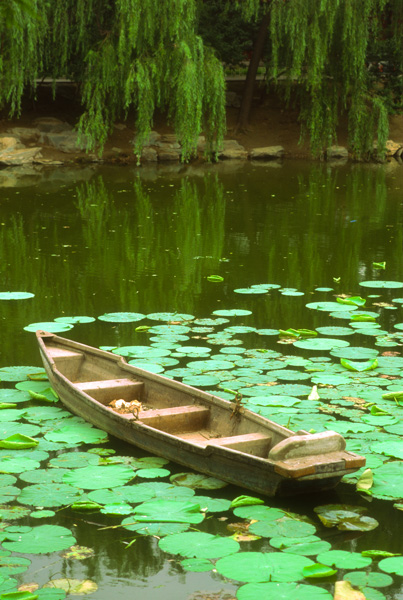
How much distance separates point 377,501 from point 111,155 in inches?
651

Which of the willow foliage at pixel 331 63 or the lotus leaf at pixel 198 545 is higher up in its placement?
the willow foliage at pixel 331 63

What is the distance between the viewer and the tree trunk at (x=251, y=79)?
21.4m

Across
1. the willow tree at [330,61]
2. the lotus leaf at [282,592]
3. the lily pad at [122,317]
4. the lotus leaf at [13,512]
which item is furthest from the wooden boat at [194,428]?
the willow tree at [330,61]

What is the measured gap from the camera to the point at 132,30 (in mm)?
15859

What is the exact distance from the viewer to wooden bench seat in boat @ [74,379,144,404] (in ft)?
17.8

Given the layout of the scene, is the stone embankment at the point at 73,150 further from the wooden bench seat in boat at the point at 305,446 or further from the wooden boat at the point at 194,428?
the wooden bench seat in boat at the point at 305,446

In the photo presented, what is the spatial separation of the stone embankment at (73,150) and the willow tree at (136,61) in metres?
1.72

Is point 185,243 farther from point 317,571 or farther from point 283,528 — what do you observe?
point 317,571

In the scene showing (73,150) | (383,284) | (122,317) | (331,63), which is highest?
(331,63)

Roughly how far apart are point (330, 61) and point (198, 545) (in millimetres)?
17461

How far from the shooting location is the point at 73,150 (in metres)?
19.8

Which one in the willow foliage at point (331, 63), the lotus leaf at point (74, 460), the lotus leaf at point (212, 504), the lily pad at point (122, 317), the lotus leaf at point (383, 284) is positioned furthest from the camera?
the willow foliage at point (331, 63)

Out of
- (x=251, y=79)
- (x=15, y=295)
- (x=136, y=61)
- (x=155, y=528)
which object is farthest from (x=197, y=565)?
(x=251, y=79)

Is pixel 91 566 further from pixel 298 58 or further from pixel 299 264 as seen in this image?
pixel 298 58
